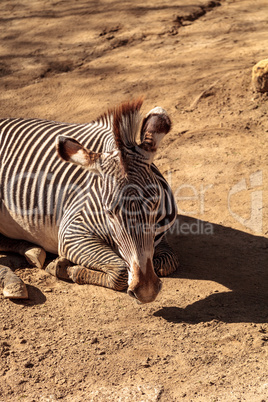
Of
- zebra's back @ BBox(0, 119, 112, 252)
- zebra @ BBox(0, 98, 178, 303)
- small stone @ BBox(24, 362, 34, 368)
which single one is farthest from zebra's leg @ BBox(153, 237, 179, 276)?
small stone @ BBox(24, 362, 34, 368)

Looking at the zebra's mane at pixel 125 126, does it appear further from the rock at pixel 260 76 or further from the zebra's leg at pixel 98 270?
the rock at pixel 260 76

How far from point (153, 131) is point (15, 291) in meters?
1.93

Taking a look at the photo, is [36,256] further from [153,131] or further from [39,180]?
[153,131]

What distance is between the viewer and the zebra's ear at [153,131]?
14.5 ft

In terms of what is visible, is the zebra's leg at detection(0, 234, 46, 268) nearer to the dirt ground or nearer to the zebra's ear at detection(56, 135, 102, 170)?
the dirt ground

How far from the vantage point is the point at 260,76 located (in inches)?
304

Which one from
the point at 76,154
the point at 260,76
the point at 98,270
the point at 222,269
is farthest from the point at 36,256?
the point at 260,76

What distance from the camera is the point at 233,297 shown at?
15.6 ft

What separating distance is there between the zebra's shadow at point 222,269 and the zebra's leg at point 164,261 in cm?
10

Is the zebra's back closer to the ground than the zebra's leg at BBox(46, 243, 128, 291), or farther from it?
farther from it

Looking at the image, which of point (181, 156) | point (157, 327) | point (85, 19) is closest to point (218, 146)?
point (181, 156)

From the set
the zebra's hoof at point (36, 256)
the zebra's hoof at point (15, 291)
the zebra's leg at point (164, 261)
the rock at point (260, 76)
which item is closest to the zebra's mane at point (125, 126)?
the zebra's leg at point (164, 261)

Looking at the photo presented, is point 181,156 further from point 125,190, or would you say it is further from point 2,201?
point 125,190

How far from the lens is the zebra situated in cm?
424
